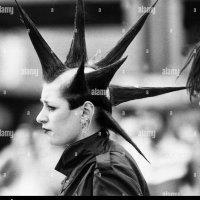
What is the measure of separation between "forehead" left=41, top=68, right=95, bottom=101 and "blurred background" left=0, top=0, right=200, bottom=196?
76 centimetres

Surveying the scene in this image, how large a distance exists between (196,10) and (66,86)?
1524 millimetres

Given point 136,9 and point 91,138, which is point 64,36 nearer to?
point 136,9

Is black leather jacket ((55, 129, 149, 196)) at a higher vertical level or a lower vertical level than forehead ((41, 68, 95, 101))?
lower

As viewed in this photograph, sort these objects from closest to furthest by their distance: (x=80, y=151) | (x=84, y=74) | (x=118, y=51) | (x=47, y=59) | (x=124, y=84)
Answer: (x=80, y=151), (x=84, y=74), (x=47, y=59), (x=118, y=51), (x=124, y=84)

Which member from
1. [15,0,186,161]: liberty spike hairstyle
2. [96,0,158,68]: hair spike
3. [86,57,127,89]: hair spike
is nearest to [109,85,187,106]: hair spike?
[15,0,186,161]: liberty spike hairstyle

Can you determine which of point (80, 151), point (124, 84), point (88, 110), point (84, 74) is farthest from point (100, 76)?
point (124, 84)

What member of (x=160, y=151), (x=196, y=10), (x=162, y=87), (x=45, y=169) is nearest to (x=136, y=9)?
(x=196, y=10)

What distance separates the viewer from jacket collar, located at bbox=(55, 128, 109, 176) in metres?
3.49

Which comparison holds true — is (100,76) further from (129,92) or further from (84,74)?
(129,92)

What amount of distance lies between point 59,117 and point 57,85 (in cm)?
20

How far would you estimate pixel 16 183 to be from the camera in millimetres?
4562

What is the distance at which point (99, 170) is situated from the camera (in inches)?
129

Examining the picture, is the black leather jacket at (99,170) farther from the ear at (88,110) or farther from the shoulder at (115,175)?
the ear at (88,110)

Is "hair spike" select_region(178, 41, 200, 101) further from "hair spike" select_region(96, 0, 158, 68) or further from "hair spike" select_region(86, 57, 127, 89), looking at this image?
"hair spike" select_region(86, 57, 127, 89)
